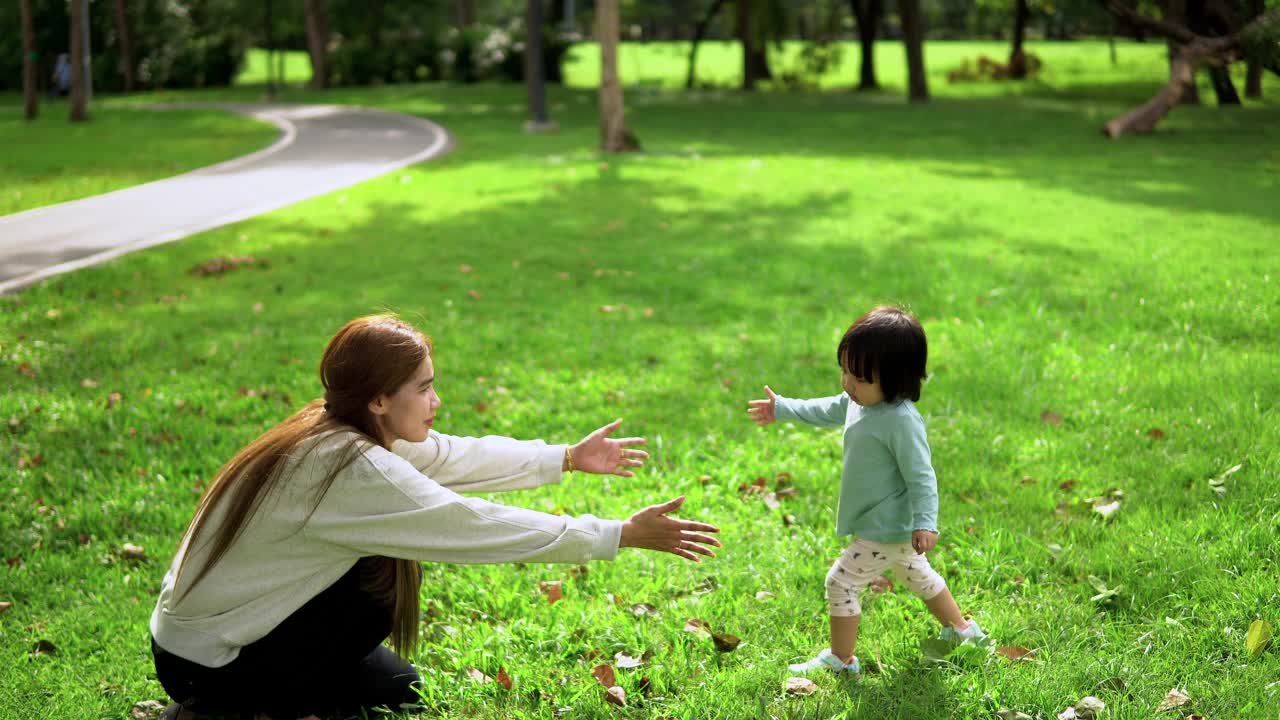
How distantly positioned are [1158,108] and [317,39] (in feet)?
102

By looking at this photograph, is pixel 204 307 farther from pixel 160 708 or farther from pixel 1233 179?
pixel 1233 179

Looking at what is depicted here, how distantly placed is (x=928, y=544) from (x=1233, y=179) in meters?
14.8

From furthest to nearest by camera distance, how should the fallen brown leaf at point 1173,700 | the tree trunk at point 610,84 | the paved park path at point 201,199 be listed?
1. the tree trunk at point 610,84
2. the paved park path at point 201,199
3. the fallen brown leaf at point 1173,700

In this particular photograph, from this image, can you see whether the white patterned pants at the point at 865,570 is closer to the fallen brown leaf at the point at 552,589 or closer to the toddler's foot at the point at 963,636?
the toddler's foot at the point at 963,636

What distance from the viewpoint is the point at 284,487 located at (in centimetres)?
315

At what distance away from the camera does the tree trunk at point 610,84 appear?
19.3 metres

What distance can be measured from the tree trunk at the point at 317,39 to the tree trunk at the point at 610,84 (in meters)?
25.9

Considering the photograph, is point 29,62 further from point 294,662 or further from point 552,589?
point 294,662

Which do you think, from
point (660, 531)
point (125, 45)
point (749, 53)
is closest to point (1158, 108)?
point (749, 53)

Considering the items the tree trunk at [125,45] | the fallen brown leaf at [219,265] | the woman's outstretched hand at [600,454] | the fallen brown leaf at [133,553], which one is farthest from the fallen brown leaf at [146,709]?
the tree trunk at [125,45]

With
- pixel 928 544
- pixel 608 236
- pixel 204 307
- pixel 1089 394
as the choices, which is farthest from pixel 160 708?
pixel 608 236

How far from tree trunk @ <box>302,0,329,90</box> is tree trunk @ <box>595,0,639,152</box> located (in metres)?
25.9

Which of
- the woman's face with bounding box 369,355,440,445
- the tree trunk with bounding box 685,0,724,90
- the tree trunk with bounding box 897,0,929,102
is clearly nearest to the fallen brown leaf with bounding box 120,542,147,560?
the woman's face with bounding box 369,355,440,445

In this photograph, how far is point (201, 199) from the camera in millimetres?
14586
